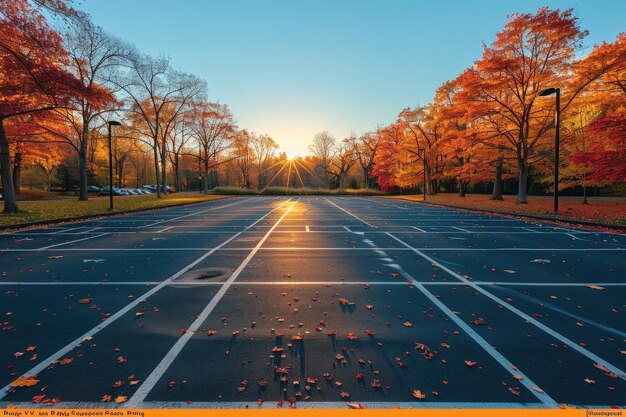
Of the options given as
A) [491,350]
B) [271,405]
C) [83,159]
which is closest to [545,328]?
[491,350]

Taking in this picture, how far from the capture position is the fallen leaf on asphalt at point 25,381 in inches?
119

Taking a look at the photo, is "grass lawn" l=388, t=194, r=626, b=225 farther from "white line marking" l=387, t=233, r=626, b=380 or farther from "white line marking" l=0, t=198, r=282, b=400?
"white line marking" l=0, t=198, r=282, b=400

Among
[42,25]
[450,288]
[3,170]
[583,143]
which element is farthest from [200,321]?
[583,143]

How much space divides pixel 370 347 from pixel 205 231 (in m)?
11.0

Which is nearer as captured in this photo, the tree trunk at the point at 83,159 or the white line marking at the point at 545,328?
the white line marking at the point at 545,328

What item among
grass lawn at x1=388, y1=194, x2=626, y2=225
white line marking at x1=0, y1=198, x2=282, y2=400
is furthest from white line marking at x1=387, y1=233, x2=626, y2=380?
grass lawn at x1=388, y1=194, x2=626, y2=225

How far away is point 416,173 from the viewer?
44062 mm

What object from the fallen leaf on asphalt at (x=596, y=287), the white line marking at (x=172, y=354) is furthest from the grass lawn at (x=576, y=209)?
the white line marking at (x=172, y=354)

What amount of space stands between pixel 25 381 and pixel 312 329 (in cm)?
294

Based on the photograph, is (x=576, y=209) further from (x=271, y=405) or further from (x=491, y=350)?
(x=271, y=405)

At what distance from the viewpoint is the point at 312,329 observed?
14.0 ft
